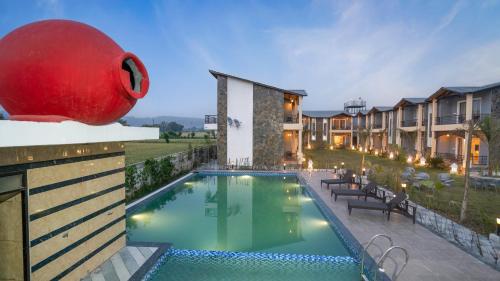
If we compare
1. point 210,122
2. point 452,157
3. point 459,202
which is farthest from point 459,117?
point 210,122

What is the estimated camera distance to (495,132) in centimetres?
1570

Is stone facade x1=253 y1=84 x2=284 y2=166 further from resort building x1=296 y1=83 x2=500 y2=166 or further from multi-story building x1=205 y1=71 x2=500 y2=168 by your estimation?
resort building x1=296 y1=83 x2=500 y2=166

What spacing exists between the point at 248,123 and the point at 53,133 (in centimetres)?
1820

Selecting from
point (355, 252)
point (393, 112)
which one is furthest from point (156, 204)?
point (393, 112)

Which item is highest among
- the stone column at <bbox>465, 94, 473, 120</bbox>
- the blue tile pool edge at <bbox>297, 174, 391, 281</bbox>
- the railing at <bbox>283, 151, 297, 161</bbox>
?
the stone column at <bbox>465, 94, 473, 120</bbox>

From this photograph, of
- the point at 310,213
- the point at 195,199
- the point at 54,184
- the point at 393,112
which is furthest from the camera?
the point at 393,112

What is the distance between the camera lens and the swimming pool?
20.2ft

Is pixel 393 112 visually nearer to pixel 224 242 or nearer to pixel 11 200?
pixel 224 242

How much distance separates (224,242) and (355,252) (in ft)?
12.0

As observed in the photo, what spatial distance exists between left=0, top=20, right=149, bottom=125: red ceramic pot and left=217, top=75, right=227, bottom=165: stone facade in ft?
55.4

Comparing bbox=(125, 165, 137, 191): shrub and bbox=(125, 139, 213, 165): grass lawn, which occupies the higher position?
bbox=(125, 165, 137, 191): shrub

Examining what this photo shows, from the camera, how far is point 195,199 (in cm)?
1284

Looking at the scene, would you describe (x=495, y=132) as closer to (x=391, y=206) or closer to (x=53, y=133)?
(x=391, y=206)

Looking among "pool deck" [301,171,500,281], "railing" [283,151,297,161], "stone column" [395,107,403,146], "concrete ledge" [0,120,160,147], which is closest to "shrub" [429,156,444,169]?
"stone column" [395,107,403,146]
